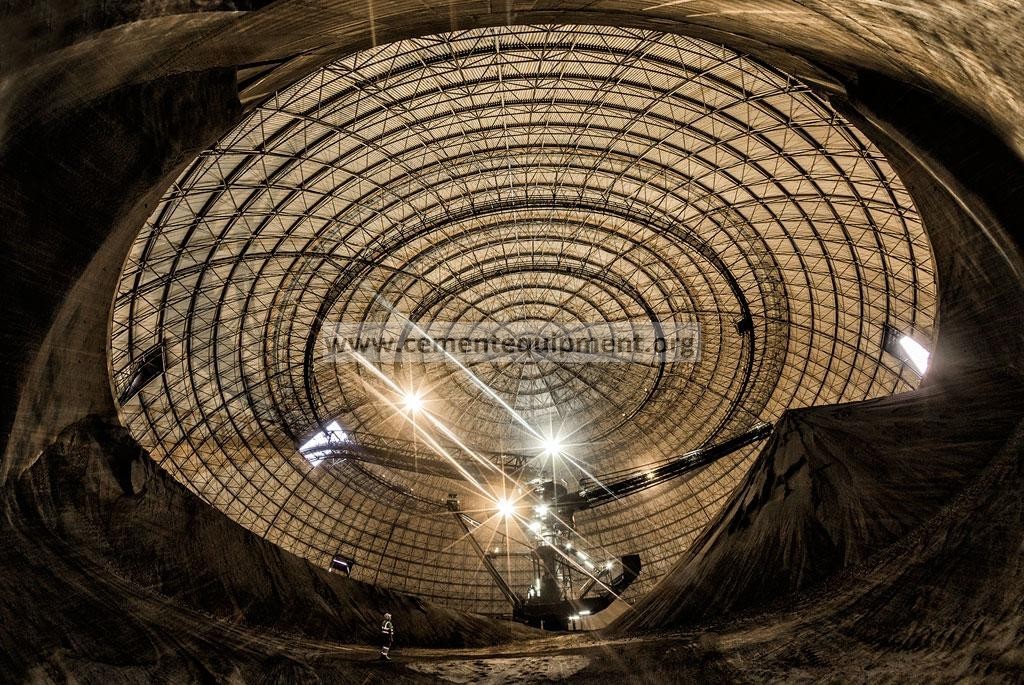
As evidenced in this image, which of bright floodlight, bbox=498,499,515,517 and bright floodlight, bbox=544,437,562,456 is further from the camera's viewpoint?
bright floodlight, bbox=544,437,562,456

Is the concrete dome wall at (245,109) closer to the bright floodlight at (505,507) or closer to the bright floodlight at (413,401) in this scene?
the bright floodlight at (413,401)

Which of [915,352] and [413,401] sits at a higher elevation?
[413,401]

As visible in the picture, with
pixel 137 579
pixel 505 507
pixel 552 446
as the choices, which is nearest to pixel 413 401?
pixel 505 507

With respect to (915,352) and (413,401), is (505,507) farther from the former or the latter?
(915,352)

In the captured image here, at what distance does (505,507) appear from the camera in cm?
3966

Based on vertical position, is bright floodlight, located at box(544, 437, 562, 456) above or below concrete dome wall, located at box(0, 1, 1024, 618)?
above

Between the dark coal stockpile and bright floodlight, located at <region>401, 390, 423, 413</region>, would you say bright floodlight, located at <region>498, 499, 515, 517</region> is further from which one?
the dark coal stockpile

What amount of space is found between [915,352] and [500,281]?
81.2 feet

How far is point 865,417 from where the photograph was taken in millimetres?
8516

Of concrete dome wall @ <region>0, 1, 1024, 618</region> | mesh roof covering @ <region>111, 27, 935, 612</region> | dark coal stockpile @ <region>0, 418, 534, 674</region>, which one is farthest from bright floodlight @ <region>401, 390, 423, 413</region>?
concrete dome wall @ <region>0, 1, 1024, 618</region>

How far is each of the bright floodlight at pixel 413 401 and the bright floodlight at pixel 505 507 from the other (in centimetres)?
994

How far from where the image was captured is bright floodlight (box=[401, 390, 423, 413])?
39188 mm

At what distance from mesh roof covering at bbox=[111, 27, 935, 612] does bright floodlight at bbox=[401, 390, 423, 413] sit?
76 centimetres

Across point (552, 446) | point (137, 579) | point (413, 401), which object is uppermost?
point (413, 401)
